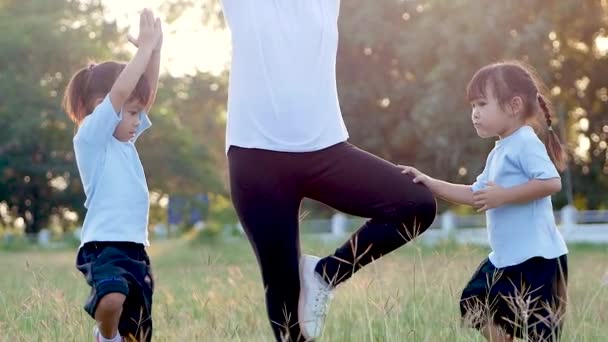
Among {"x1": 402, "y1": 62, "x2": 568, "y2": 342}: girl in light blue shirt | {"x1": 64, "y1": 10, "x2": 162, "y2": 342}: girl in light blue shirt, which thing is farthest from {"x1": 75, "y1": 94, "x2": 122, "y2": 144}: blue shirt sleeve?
{"x1": 402, "y1": 62, "x2": 568, "y2": 342}: girl in light blue shirt

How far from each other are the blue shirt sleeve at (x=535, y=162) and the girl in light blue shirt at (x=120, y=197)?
4.61ft

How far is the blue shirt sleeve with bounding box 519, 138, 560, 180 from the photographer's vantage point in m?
4.05

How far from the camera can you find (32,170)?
99.7 ft

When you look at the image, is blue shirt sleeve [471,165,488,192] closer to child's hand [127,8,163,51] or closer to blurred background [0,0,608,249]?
child's hand [127,8,163,51]

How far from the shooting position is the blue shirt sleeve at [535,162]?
405 cm

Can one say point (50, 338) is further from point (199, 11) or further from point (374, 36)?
point (199, 11)

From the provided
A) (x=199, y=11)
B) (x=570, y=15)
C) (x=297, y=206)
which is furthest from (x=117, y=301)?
(x=199, y=11)

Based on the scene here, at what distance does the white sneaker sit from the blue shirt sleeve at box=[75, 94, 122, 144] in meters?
0.85

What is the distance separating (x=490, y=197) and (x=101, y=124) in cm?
144

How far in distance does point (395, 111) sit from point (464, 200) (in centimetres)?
2213

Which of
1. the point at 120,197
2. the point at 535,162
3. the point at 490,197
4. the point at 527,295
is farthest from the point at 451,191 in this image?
the point at 120,197

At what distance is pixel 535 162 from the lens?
4078mm

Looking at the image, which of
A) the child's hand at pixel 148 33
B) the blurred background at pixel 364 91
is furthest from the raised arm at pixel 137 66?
the blurred background at pixel 364 91

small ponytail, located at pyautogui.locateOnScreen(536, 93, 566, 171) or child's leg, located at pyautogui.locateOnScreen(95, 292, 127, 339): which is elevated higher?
small ponytail, located at pyautogui.locateOnScreen(536, 93, 566, 171)
